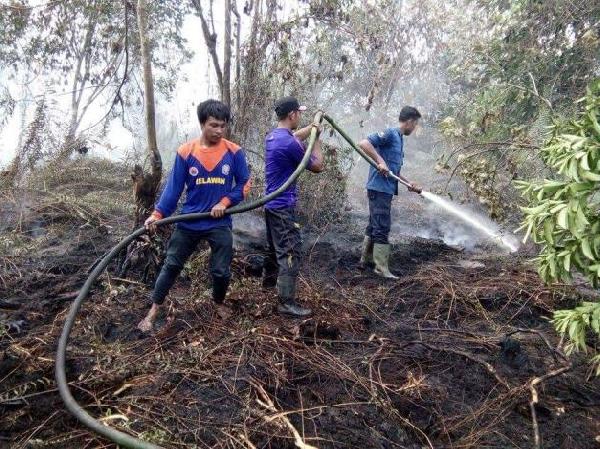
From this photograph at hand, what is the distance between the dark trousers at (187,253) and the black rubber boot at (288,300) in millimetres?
501

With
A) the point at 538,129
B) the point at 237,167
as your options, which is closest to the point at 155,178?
the point at 237,167

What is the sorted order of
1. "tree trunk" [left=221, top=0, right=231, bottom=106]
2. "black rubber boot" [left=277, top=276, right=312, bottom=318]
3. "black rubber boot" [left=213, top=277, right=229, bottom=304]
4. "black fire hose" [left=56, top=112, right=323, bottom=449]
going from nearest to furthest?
1. "black fire hose" [left=56, top=112, right=323, bottom=449]
2. "black rubber boot" [left=213, top=277, right=229, bottom=304]
3. "black rubber boot" [left=277, top=276, right=312, bottom=318]
4. "tree trunk" [left=221, top=0, right=231, bottom=106]

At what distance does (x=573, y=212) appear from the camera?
2.04m

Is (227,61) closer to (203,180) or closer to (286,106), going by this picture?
(286,106)

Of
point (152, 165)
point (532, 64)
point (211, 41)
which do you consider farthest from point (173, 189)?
point (532, 64)

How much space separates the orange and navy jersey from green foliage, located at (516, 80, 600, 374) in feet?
6.79

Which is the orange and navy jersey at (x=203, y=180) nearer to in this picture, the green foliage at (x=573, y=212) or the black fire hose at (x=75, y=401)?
the black fire hose at (x=75, y=401)

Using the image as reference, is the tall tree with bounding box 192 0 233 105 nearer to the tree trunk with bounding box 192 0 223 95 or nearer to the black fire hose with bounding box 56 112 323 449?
the tree trunk with bounding box 192 0 223 95

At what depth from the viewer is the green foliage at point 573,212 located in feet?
6.64

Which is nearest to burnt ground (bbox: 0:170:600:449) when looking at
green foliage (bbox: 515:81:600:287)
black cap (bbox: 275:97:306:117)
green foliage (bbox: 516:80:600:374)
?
green foliage (bbox: 516:80:600:374)

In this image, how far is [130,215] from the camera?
7.13 m

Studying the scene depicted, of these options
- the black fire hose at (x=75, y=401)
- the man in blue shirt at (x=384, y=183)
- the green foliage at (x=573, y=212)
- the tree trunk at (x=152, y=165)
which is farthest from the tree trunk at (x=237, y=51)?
the green foliage at (x=573, y=212)

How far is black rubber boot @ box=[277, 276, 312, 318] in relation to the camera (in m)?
3.88

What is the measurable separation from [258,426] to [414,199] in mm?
12667
